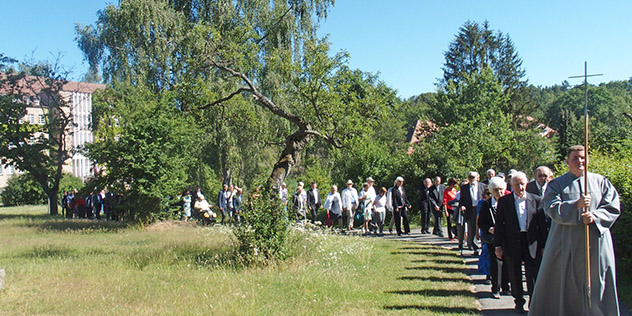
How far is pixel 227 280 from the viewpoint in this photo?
8688mm

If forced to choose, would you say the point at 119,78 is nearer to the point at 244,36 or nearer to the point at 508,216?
the point at 244,36

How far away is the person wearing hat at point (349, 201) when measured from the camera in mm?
17469

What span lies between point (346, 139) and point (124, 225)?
10821 millimetres

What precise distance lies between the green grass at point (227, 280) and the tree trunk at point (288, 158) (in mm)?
1225

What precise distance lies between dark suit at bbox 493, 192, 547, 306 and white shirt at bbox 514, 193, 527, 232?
1.2 inches

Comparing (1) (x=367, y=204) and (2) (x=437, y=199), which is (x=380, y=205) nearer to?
(1) (x=367, y=204)

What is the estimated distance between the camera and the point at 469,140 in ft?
86.2

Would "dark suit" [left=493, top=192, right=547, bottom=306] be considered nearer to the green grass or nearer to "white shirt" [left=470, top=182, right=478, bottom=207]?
the green grass

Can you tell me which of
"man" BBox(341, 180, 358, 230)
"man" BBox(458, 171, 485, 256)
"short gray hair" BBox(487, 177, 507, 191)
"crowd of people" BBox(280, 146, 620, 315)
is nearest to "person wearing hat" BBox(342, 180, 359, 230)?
"man" BBox(341, 180, 358, 230)

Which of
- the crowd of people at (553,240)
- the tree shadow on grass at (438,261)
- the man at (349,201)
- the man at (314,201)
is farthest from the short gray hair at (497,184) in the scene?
the man at (314,201)

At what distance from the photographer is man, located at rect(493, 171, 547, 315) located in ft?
22.6

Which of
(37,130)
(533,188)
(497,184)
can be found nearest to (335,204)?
(533,188)

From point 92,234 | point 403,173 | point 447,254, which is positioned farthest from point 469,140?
point 92,234

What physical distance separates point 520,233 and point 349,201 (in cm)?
1059
